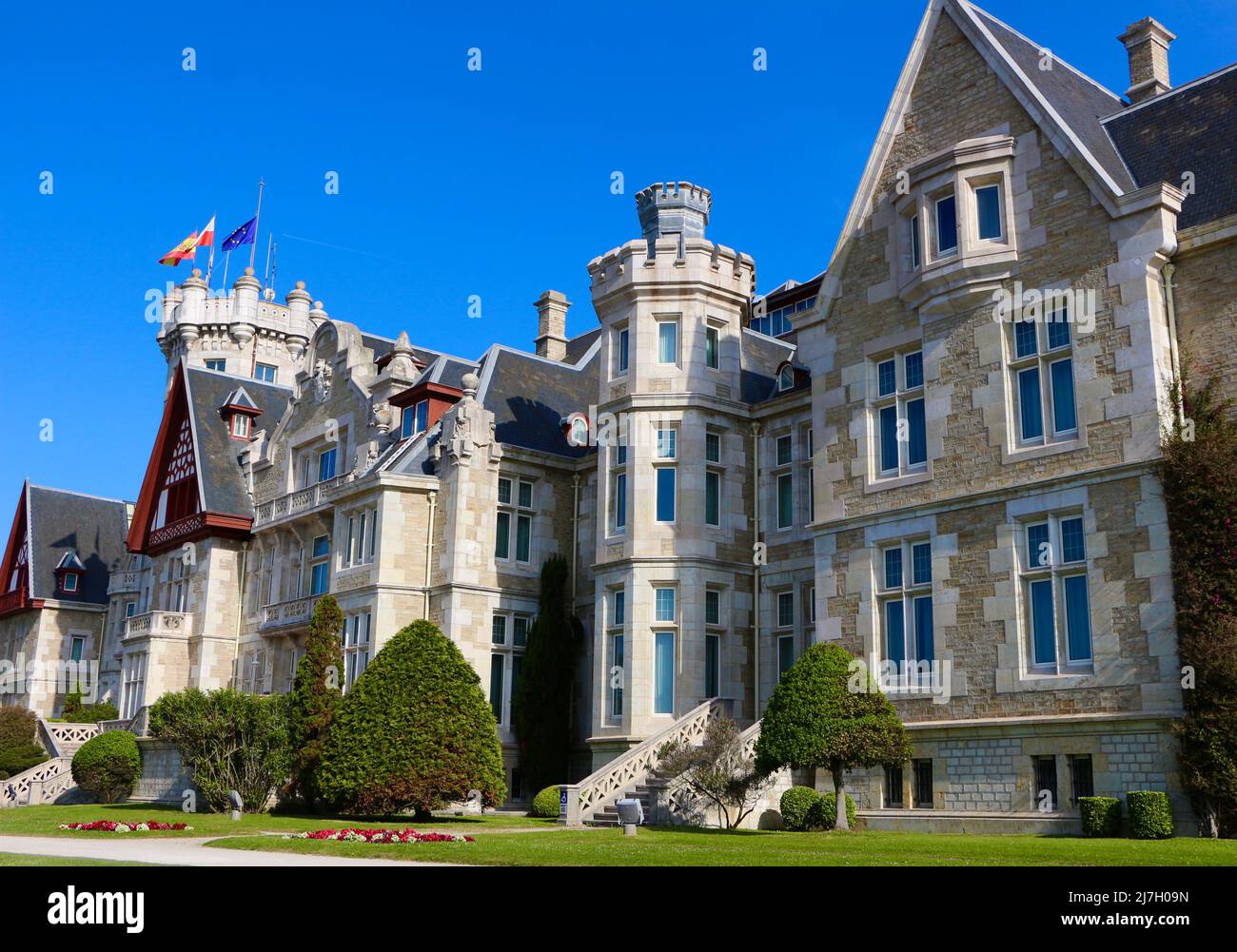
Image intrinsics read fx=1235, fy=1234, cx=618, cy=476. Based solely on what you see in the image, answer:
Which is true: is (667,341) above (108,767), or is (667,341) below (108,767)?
above

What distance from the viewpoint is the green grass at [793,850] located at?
13797 mm

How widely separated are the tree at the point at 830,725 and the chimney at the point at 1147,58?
14.7 meters

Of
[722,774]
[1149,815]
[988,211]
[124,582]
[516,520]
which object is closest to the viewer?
[1149,815]

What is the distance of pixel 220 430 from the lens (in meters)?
47.2

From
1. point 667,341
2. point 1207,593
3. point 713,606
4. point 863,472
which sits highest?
point 667,341

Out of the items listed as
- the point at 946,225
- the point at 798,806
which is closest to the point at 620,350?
the point at 946,225

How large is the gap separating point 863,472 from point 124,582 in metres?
42.8

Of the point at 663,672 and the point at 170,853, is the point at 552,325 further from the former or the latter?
the point at 170,853

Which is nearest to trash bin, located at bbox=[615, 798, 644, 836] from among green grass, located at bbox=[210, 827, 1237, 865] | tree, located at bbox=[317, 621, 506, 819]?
green grass, located at bbox=[210, 827, 1237, 865]

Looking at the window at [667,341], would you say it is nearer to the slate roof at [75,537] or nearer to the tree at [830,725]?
the tree at [830,725]
